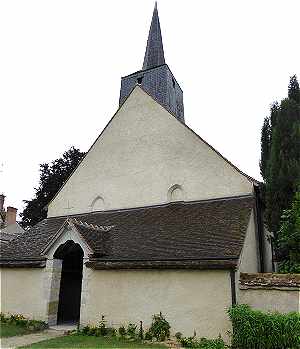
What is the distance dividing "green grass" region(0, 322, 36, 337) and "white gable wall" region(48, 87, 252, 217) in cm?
654

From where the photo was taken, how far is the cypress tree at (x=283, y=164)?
498 inches

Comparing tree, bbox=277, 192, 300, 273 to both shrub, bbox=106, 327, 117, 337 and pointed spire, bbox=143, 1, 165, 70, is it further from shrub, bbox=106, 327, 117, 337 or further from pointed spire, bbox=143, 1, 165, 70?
pointed spire, bbox=143, 1, 165, 70

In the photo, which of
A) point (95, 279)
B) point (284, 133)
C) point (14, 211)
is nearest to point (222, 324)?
point (95, 279)

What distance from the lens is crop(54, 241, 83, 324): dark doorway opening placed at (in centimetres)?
1430

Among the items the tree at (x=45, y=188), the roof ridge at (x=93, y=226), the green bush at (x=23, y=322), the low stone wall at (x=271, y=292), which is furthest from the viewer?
the tree at (x=45, y=188)

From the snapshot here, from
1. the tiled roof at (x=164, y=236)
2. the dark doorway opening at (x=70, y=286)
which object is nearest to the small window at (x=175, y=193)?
the tiled roof at (x=164, y=236)

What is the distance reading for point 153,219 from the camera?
14180 millimetres

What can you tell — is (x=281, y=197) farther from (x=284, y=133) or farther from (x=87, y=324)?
(x=87, y=324)

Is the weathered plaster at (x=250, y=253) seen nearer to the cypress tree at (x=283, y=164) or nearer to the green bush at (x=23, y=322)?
the cypress tree at (x=283, y=164)

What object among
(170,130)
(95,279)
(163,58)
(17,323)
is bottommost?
(17,323)

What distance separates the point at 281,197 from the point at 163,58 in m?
20.7

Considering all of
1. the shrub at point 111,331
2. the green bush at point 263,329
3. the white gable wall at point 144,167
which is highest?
the white gable wall at point 144,167

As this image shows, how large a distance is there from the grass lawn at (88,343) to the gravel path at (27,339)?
50cm

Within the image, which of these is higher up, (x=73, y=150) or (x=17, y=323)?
(x=73, y=150)
